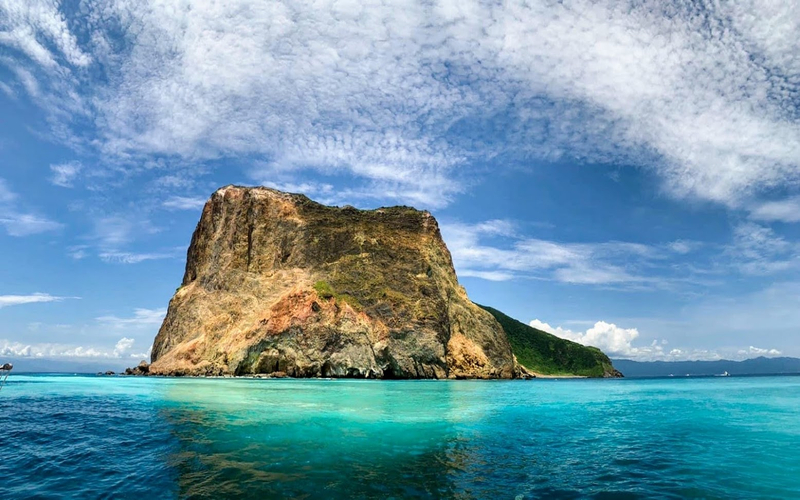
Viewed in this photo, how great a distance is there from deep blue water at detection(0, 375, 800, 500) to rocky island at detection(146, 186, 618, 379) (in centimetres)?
5450

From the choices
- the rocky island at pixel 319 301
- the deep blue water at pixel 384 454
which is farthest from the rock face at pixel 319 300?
the deep blue water at pixel 384 454

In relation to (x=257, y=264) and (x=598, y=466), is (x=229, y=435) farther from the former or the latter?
(x=257, y=264)

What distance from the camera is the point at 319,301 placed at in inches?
3531

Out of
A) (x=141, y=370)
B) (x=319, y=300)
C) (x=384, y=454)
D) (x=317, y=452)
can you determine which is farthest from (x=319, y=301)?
(x=384, y=454)

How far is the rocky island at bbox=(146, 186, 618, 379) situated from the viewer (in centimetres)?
8475

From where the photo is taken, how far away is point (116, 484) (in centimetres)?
1262

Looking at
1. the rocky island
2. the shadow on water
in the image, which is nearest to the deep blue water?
the shadow on water

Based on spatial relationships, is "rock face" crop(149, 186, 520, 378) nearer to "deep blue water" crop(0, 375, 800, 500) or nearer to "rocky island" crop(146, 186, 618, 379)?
"rocky island" crop(146, 186, 618, 379)

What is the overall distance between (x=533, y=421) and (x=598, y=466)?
12.7 metres

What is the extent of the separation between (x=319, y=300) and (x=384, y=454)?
74.7 m

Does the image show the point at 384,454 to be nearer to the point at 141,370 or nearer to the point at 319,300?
the point at 319,300

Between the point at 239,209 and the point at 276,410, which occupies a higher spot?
the point at 239,209

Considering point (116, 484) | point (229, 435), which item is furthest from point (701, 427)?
point (116, 484)

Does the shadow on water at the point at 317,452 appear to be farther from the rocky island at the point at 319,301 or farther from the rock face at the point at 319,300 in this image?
the rock face at the point at 319,300
